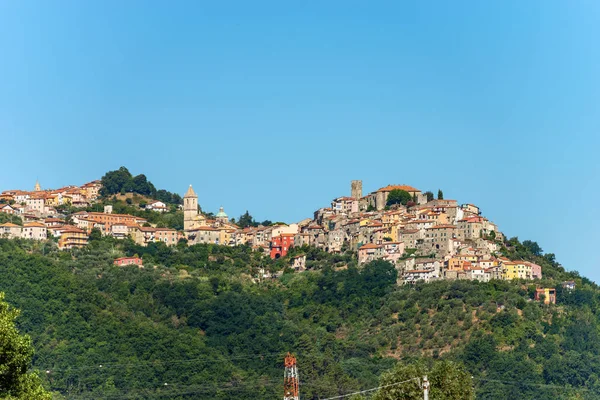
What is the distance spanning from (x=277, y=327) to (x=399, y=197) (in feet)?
74.0

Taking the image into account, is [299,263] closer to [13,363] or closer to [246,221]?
[246,221]

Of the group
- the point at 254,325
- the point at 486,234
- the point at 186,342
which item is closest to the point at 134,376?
the point at 186,342

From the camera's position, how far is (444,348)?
88188 millimetres

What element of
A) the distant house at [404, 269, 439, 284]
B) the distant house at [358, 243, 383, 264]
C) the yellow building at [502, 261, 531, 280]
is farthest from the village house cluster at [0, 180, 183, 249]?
the yellow building at [502, 261, 531, 280]

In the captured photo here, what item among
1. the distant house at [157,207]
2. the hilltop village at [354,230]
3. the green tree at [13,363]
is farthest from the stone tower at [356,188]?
the green tree at [13,363]

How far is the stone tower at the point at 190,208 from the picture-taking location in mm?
120125

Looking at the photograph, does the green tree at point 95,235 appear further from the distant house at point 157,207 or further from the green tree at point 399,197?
the green tree at point 399,197

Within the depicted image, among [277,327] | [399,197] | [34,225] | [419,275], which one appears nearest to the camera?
[277,327]

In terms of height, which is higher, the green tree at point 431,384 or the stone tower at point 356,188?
the stone tower at point 356,188

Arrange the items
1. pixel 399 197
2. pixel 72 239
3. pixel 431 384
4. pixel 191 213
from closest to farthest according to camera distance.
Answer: pixel 431 384 < pixel 72 239 < pixel 399 197 < pixel 191 213

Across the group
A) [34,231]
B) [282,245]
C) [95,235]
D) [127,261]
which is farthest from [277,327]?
[34,231]

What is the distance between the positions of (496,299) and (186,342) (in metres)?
19.8

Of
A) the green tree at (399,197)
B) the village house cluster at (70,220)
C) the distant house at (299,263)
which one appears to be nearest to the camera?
the distant house at (299,263)

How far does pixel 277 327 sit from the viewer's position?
93.7 metres
